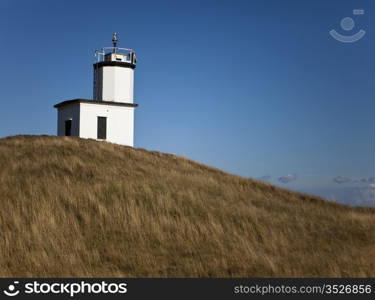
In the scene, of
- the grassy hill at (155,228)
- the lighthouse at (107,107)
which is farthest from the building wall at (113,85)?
the grassy hill at (155,228)

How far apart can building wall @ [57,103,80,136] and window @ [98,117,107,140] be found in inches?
61.8

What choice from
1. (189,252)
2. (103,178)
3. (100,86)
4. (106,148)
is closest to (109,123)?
(100,86)

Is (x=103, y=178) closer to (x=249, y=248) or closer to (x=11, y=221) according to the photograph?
(x=11, y=221)

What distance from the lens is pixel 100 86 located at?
3481cm

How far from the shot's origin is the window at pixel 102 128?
3180 cm

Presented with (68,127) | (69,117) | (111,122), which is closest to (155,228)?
(111,122)

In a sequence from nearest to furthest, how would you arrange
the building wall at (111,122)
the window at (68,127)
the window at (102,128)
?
the building wall at (111,122) < the window at (102,128) < the window at (68,127)

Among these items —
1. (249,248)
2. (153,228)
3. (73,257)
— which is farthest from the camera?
(153,228)

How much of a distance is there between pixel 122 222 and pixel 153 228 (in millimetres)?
1087

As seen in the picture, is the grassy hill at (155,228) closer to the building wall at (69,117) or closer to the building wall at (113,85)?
the building wall at (69,117)

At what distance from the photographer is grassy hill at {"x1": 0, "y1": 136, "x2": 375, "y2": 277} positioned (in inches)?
421

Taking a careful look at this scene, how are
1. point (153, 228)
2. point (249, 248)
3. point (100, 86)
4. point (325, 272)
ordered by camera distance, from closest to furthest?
point (325, 272), point (249, 248), point (153, 228), point (100, 86)

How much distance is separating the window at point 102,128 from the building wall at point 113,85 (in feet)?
8.79

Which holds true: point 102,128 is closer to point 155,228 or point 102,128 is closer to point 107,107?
point 107,107
